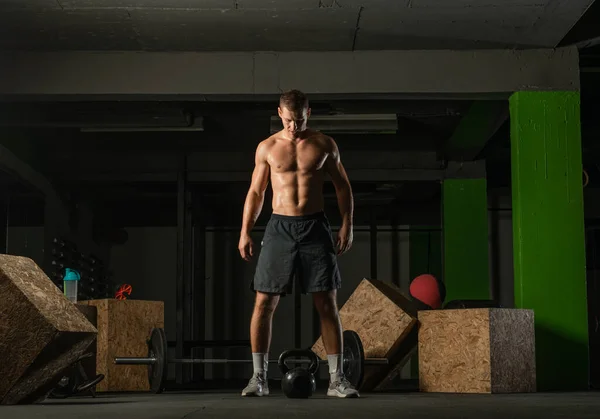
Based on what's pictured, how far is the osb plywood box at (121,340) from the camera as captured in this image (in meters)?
6.38

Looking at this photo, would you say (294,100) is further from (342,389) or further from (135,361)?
(135,361)

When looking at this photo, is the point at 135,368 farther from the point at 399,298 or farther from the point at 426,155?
the point at 426,155

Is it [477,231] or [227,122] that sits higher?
[227,122]

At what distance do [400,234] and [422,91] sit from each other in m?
6.08

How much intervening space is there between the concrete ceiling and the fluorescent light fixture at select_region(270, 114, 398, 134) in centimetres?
146

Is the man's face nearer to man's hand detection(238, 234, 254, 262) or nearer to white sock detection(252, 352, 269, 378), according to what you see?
man's hand detection(238, 234, 254, 262)

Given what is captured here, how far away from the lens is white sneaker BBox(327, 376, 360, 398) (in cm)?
437

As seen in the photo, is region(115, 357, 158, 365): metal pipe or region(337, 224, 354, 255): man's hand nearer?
region(337, 224, 354, 255): man's hand

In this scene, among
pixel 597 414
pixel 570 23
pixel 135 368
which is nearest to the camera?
pixel 597 414

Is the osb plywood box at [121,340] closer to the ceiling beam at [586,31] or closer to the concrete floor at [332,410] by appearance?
the concrete floor at [332,410]

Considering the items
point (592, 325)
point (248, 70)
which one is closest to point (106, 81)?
point (248, 70)

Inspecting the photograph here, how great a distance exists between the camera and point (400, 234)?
12109mm

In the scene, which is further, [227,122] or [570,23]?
[227,122]

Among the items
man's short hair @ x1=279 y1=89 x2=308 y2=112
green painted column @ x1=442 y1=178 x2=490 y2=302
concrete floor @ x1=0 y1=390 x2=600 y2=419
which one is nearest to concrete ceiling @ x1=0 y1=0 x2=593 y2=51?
man's short hair @ x1=279 y1=89 x2=308 y2=112
